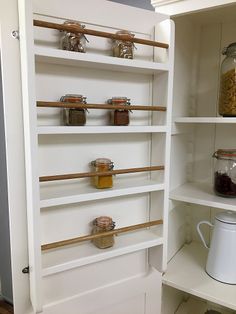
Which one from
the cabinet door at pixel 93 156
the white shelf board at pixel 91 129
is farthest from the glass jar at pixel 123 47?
the white shelf board at pixel 91 129

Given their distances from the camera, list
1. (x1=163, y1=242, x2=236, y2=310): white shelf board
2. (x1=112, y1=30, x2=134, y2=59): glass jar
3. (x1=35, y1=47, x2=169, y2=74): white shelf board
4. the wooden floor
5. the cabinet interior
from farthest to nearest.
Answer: the wooden floor < the cabinet interior < (x1=163, y1=242, x2=236, y2=310): white shelf board < (x1=112, y1=30, x2=134, y2=59): glass jar < (x1=35, y1=47, x2=169, y2=74): white shelf board

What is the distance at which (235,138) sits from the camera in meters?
1.27

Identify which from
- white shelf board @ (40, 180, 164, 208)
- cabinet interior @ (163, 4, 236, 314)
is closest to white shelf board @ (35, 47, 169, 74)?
cabinet interior @ (163, 4, 236, 314)

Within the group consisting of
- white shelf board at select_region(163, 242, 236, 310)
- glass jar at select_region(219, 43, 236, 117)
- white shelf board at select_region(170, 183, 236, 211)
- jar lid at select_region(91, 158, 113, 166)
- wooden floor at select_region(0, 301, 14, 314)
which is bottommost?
wooden floor at select_region(0, 301, 14, 314)

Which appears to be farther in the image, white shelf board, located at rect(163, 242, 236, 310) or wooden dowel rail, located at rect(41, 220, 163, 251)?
white shelf board, located at rect(163, 242, 236, 310)

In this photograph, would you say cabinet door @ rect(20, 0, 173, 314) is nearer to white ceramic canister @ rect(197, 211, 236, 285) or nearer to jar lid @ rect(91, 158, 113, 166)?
jar lid @ rect(91, 158, 113, 166)

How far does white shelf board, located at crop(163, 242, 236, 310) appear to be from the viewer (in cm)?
103

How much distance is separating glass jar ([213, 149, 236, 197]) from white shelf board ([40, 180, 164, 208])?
0.32 meters

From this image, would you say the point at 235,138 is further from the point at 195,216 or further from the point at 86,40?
the point at 86,40

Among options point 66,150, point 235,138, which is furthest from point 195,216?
point 66,150

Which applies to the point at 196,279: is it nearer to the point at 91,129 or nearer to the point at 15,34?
the point at 91,129

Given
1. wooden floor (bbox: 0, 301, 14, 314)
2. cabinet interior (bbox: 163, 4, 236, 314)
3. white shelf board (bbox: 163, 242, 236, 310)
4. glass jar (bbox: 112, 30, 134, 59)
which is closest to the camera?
glass jar (bbox: 112, 30, 134, 59)

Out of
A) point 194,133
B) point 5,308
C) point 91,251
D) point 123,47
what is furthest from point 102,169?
point 5,308

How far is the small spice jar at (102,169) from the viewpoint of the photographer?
89 cm
